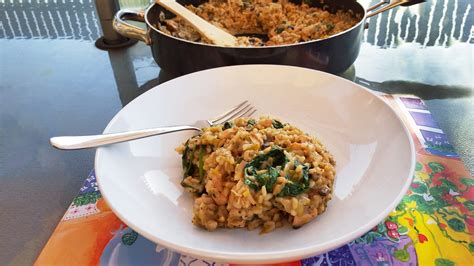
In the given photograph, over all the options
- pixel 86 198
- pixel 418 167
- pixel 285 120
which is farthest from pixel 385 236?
pixel 86 198

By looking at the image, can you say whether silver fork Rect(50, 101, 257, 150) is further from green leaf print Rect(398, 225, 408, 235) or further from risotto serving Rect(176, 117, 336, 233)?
green leaf print Rect(398, 225, 408, 235)

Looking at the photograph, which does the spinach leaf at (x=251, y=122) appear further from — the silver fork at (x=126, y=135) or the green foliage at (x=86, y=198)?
the green foliage at (x=86, y=198)

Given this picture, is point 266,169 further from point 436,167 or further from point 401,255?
point 436,167

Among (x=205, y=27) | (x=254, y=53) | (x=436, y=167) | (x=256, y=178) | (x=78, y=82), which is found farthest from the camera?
(x=78, y=82)

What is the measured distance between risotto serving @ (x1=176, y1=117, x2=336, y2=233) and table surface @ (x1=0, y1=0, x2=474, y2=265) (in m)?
0.34

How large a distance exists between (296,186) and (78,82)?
0.92 meters

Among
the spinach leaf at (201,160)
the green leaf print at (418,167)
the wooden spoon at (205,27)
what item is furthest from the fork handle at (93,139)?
the green leaf print at (418,167)


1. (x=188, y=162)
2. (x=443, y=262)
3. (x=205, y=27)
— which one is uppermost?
(x=205, y=27)

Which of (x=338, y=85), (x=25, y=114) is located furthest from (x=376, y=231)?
(x=25, y=114)

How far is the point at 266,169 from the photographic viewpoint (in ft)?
2.03

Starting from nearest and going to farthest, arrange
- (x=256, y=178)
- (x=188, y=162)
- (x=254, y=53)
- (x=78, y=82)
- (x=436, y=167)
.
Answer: (x=256, y=178), (x=188, y=162), (x=436, y=167), (x=254, y=53), (x=78, y=82)

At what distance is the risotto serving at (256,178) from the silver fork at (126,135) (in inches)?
3.3

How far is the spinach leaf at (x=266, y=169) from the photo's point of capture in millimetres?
592

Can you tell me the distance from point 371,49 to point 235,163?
0.93 meters
